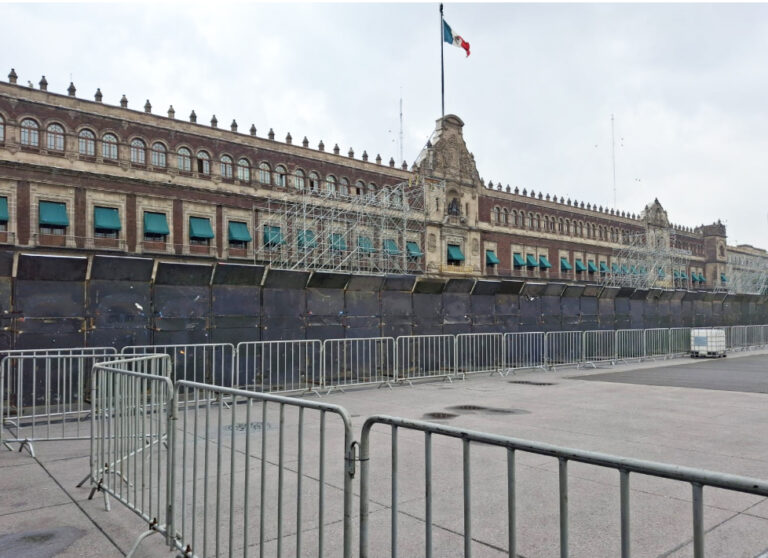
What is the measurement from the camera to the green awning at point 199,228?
36.4 meters

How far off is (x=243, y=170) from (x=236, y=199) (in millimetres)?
2209

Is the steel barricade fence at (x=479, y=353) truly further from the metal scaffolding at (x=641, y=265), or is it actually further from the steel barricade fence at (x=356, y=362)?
the metal scaffolding at (x=641, y=265)

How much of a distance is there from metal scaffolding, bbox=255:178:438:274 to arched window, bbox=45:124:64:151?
12.4 m

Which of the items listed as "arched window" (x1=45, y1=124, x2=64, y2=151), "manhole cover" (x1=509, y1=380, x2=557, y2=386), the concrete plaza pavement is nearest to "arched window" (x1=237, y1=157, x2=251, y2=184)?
"arched window" (x1=45, y1=124, x2=64, y2=151)

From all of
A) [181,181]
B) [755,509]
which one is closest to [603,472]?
[755,509]

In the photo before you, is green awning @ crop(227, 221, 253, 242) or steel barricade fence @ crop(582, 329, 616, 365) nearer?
steel barricade fence @ crop(582, 329, 616, 365)

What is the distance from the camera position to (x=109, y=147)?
112ft

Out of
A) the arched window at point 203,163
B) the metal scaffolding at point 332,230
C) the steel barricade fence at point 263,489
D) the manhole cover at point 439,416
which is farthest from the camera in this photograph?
the metal scaffolding at point 332,230

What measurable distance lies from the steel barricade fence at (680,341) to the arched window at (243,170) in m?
28.9

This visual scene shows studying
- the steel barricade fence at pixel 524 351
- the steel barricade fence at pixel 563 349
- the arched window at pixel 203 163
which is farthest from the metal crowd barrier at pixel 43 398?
the arched window at pixel 203 163

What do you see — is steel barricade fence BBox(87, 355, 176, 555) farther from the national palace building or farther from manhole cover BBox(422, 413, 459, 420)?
the national palace building

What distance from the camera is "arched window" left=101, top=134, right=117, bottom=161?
111 feet

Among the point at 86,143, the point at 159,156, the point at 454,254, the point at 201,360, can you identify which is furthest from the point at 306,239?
the point at 201,360

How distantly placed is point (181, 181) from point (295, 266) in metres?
9.15
